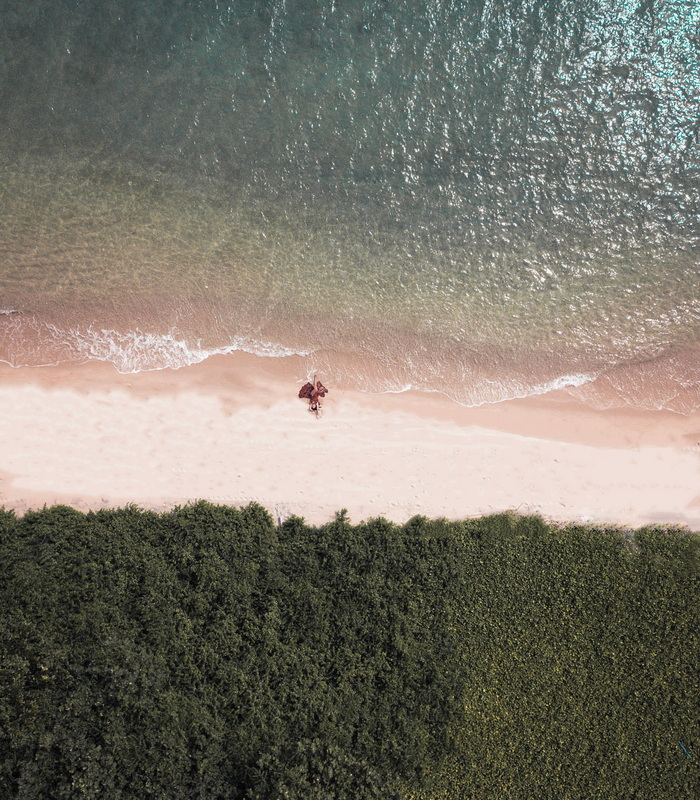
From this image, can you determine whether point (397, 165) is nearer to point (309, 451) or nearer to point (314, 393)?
point (314, 393)

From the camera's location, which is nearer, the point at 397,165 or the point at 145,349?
the point at 145,349

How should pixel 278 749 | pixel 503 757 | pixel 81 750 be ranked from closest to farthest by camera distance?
pixel 81 750 < pixel 278 749 < pixel 503 757

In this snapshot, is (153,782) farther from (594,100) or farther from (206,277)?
(594,100)

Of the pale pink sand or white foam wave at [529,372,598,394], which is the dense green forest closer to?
the pale pink sand

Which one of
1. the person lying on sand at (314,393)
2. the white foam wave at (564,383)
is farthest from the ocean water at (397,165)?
the person lying on sand at (314,393)

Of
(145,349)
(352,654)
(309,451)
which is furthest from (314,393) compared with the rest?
(352,654)

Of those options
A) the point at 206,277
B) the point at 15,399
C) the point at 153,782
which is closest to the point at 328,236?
the point at 206,277
